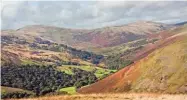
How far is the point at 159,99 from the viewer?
99.8 ft

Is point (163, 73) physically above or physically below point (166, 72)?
below

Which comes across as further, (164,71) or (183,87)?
(164,71)

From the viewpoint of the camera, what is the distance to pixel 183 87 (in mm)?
66688

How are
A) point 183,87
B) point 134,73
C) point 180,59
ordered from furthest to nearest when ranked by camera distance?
point 134,73 < point 180,59 < point 183,87

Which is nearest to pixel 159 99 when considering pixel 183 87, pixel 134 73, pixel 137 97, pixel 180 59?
pixel 137 97

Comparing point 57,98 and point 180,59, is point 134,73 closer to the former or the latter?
point 180,59

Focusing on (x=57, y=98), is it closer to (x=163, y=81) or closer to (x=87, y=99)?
(x=87, y=99)

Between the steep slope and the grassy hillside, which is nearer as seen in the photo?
the grassy hillside

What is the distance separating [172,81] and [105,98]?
4061 centimetres

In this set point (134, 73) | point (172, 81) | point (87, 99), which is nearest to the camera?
point (87, 99)

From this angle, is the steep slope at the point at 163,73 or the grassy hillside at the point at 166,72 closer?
the grassy hillside at the point at 166,72

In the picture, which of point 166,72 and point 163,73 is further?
point 163,73

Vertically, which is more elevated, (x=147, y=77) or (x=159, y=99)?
(x=159, y=99)

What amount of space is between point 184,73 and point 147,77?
34.0 feet
